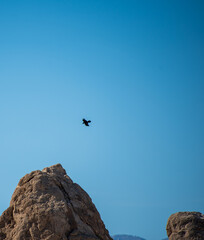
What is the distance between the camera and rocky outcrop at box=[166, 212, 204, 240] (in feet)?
59.7

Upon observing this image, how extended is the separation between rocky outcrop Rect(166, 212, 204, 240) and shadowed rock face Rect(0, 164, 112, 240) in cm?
490

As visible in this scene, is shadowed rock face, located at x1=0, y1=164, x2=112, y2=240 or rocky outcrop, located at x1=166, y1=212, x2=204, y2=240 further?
rocky outcrop, located at x1=166, y1=212, x2=204, y2=240

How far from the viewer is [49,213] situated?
12922 millimetres

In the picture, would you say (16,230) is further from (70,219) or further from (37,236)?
(70,219)

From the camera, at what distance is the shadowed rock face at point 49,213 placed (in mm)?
12883

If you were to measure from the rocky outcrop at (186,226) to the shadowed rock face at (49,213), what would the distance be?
4902 mm

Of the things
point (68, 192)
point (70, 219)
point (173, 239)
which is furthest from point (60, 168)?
point (173, 239)

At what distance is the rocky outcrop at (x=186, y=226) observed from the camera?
18.2 metres

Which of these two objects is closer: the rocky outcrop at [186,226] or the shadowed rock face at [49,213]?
the shadowed rock face at [49,213]

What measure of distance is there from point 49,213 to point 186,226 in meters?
7.72

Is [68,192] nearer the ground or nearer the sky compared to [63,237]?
nearer the sky

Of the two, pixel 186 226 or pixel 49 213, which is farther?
pixel 186 226

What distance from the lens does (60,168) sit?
15906 millimetres

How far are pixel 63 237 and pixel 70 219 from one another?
0.71 metres
